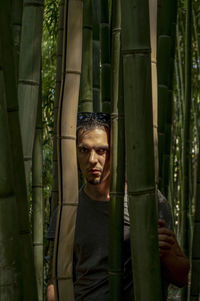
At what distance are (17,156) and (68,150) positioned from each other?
0.17 metres

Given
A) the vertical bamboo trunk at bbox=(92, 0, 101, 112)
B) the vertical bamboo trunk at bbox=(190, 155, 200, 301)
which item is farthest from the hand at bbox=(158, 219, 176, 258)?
the vertical bamboo trunk at bbox=(92, 0, 101, 112)

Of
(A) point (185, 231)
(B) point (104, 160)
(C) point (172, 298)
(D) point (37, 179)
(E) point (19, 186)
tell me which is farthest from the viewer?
(C) point (172, 298)

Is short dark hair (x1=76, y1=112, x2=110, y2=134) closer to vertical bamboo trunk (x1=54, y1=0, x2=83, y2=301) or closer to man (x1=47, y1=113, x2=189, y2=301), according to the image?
man (x1=47, y1=113, x2=189, y2=301)

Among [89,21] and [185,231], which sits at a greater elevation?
[89,21]

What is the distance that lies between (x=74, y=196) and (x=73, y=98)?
0.14m

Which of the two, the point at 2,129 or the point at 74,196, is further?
the point at 74,196

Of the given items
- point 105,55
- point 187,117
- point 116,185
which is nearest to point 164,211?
point 116,185

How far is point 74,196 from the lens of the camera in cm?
84

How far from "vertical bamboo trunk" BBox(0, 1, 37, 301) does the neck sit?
554 mm

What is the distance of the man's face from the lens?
1.14 meters

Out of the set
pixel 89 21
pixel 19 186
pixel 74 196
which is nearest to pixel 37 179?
pixel 89 21

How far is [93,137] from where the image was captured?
3.89ft

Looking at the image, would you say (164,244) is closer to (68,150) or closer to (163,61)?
(68,150)

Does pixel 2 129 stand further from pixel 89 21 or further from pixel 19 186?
pixel 89 21
